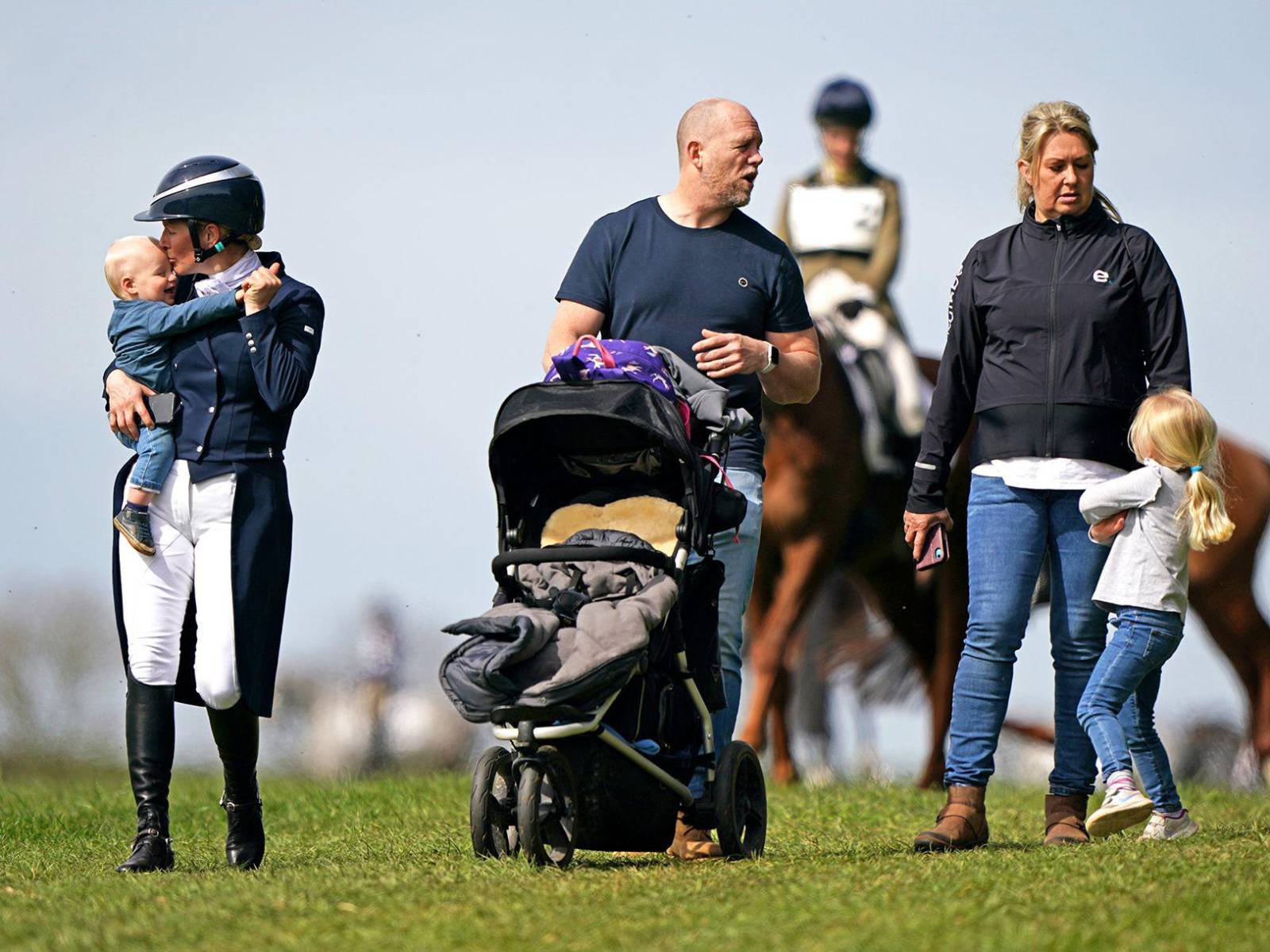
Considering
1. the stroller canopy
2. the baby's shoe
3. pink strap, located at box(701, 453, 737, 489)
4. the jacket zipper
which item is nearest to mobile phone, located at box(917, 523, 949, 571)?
the jacket zipper

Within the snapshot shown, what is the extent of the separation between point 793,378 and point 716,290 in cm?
33

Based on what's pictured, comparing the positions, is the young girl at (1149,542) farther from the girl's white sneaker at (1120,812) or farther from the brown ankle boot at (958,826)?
the brown ankle boot at (958,826)

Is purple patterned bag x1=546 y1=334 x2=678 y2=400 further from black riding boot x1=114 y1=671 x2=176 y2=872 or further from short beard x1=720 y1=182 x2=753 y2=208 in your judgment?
black riding boot x1=114 y1=671 x2=176 y2=872

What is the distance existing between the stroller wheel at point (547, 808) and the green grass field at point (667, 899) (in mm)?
84

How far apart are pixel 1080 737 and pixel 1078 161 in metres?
1.61

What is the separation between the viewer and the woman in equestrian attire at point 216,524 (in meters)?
4.70

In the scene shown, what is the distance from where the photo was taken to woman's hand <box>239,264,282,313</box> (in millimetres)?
4777

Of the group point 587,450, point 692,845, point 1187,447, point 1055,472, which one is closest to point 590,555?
point 587,450

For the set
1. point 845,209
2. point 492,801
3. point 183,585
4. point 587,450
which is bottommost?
point 492,801

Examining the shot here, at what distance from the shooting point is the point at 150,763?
470 centimetres

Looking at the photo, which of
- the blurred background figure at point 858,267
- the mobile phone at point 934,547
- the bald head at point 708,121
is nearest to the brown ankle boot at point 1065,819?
the mobile phone at point 934,547

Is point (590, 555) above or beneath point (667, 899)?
above

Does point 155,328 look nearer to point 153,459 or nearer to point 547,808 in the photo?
point 153,459

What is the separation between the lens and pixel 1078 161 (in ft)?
16.9
